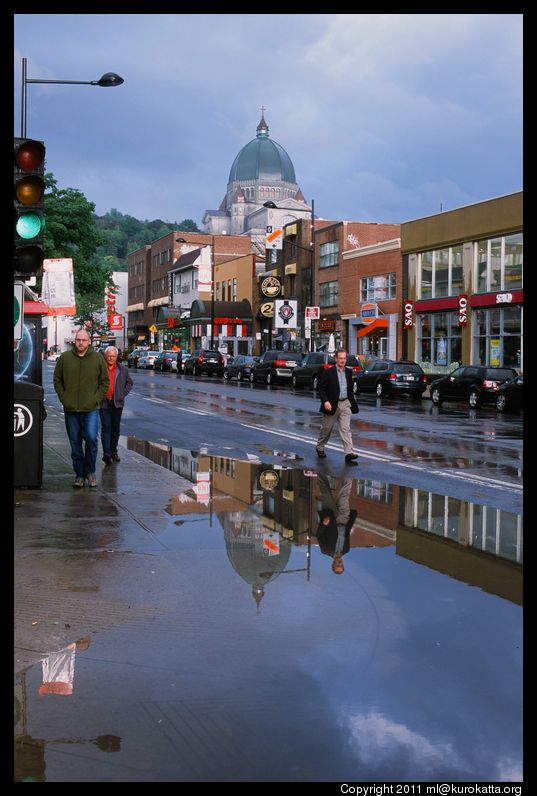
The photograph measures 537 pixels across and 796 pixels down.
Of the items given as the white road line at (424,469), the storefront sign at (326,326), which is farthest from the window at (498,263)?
the white road line at (424,469)

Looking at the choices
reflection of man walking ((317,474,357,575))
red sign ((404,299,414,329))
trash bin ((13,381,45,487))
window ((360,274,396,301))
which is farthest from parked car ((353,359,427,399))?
trash bin ((13,381,45,487))

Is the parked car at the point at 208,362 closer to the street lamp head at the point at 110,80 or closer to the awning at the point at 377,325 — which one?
the awning at the point at 377,325

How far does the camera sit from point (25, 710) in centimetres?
453

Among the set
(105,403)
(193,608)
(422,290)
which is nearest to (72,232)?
(422,290)

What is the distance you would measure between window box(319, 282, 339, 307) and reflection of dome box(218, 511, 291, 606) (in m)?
47.3

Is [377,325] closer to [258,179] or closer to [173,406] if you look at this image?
[173,406]

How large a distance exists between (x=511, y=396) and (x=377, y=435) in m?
9.27

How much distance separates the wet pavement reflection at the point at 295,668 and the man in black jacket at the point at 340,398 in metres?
5.72

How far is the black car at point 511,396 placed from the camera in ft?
89.5

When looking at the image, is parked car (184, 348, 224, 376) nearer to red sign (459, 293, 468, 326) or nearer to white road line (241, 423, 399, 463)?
red sign (459, 293, 468, 326)

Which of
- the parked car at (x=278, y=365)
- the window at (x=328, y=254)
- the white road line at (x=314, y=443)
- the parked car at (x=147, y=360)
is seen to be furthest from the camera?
the parked car at (x=147, y=360)

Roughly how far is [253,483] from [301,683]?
7644mm
